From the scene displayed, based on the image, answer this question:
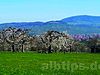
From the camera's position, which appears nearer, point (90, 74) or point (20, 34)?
point (90, 74)

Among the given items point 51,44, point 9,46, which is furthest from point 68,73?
point 9,46

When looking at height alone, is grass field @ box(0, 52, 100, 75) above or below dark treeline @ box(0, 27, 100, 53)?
above

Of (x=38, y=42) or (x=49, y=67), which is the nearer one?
(x=49, y=67)

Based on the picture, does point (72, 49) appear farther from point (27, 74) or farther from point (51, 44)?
A: point (27, 74)

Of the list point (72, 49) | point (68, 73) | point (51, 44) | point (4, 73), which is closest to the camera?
point (4, 73)

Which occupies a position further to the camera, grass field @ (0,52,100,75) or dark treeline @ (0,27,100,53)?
dark treeline @ (0,27,100,53)

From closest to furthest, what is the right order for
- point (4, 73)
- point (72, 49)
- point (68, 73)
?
point (4, 73) < point (68, 73) < point (72, 49)

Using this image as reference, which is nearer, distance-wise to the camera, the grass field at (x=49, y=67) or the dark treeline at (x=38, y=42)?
the grass field at (x=49, y=67)

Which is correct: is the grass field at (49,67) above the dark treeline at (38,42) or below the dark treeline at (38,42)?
above

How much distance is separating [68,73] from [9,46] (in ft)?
339

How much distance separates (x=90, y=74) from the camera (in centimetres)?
2705

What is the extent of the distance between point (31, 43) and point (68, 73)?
353ft

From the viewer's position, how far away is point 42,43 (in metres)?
123

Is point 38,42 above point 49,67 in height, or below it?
below
